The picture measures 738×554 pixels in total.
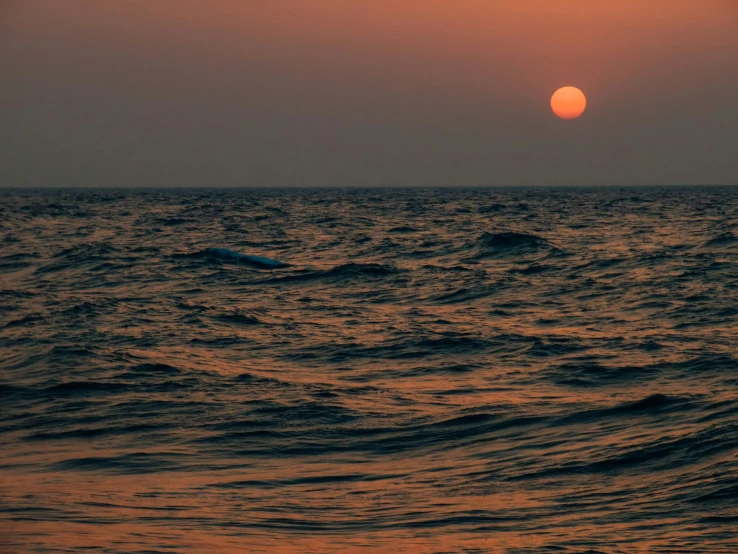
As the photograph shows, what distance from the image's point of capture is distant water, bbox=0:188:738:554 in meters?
7.73

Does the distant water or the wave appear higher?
the wave

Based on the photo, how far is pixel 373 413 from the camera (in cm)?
1175

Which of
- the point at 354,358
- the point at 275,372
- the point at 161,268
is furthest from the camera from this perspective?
the point at 161,268

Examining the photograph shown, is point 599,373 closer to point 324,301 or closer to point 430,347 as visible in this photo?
point 430,347

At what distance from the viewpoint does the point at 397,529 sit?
765 centimetres

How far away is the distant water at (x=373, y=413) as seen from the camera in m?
7.73

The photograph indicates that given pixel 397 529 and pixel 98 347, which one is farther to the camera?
pixel 98 347

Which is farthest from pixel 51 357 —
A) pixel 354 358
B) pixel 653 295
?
pixel 653 295

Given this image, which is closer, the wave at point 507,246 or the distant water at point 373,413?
the distant water at point 373,413

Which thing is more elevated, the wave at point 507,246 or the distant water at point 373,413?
the wave at point 507,246

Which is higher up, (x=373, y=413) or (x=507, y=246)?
(x=507, y=246)

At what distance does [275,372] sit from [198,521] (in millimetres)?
6600

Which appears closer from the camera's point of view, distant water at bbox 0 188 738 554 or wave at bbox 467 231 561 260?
distant water at bbox 0 188 738 554

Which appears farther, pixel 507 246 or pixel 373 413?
pixel 507 246
